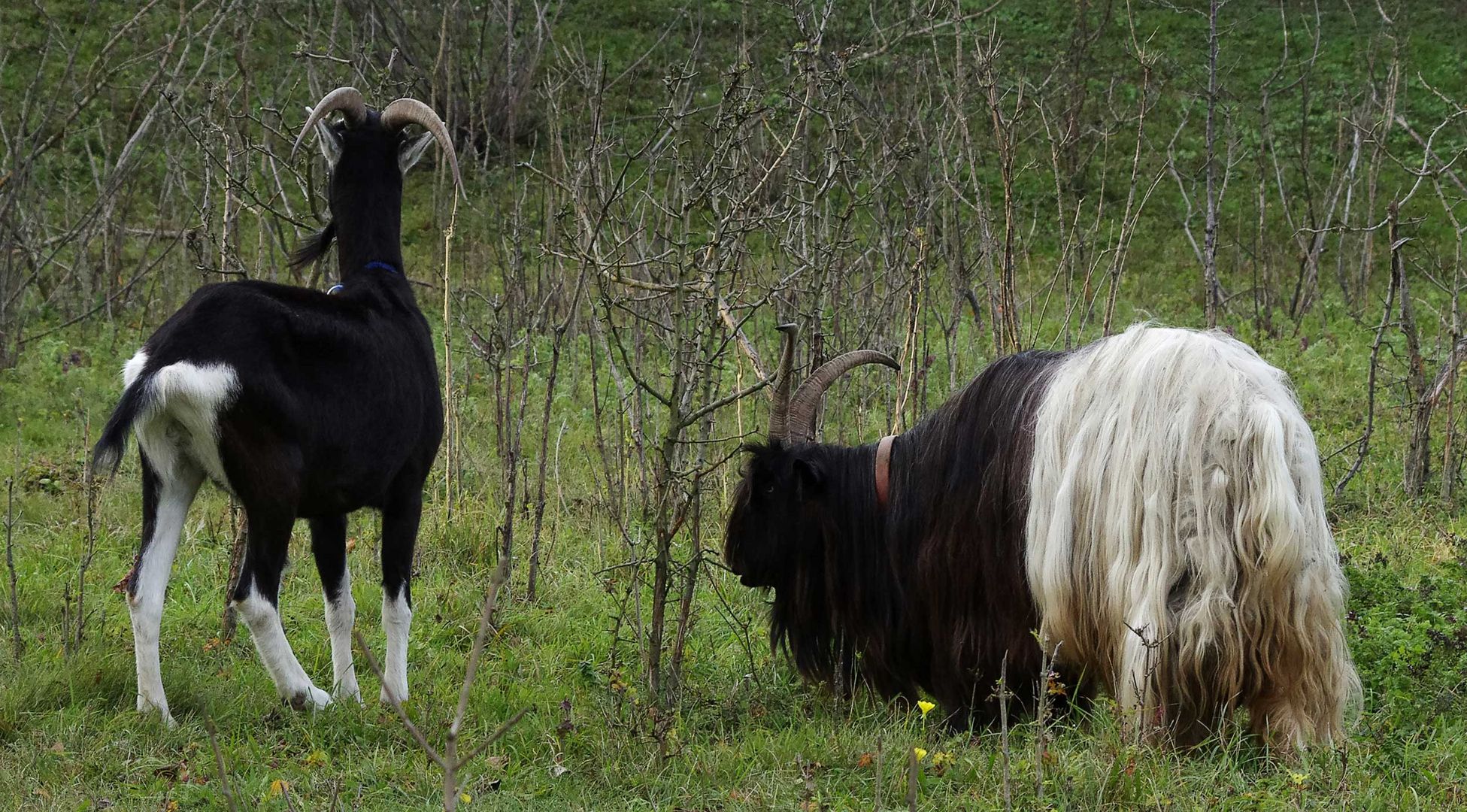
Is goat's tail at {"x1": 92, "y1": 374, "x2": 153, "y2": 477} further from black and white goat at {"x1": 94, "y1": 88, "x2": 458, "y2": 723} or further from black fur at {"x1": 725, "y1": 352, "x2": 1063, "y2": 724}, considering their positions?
black fur at {"x1": 725, "y1": 352, "x2": 1063, "y2": 724}

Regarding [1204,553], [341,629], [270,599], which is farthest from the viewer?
[341,629]

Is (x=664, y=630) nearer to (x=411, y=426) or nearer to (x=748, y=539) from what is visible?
(x=748, y=539)

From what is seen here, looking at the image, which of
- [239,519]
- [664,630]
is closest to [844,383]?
[664,630]

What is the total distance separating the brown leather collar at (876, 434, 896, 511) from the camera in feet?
15.9

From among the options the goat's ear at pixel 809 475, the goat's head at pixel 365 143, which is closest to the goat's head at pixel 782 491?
the goat's ear at pixel 809 475

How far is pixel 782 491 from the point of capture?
4910 millimetres

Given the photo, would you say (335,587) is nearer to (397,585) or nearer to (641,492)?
(397,585)

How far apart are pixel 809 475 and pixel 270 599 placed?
1833 millimetres

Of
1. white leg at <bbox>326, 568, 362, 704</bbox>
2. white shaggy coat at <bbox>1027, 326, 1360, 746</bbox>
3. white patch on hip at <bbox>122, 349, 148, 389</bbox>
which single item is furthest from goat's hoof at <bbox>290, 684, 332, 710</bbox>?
white shaggy coat at <bbox>1027, 326, 1360, 746</bbox>

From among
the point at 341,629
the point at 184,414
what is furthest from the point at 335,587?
the point at 184,414

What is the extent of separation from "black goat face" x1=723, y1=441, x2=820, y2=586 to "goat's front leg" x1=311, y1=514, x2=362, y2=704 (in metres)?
1.33

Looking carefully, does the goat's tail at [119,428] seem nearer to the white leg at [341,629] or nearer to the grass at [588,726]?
the grass at [588,726]

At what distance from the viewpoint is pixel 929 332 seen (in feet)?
36.4

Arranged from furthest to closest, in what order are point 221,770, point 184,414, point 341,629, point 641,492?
point 641,492
point 341,629
point 184,414
point 221,770
